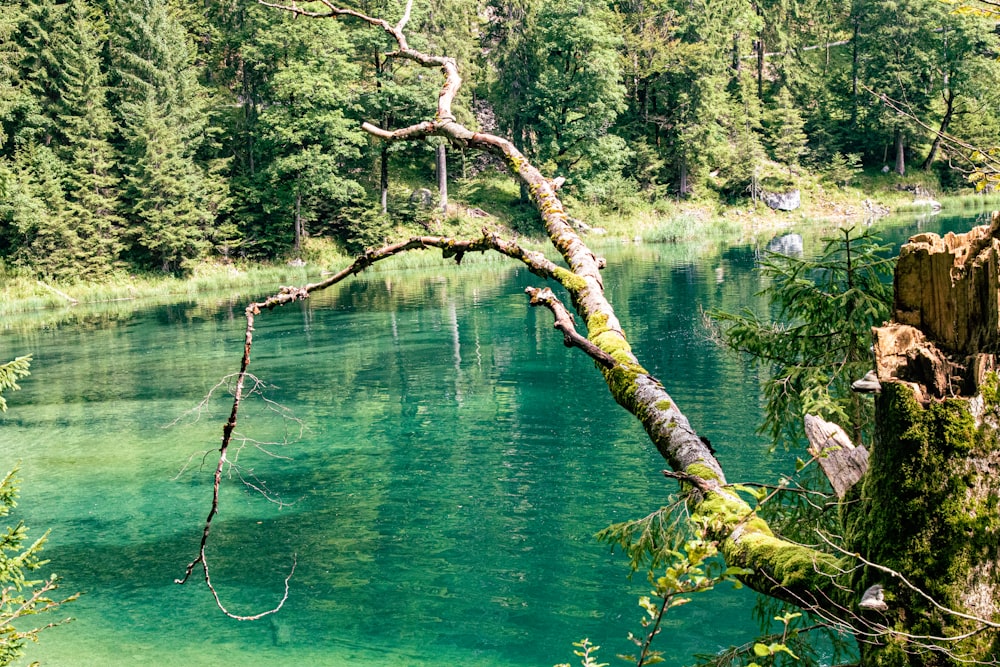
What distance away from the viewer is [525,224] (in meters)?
53.1

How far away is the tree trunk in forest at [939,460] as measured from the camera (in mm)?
2594

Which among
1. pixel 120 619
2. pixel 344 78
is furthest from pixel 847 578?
pixel 344 78

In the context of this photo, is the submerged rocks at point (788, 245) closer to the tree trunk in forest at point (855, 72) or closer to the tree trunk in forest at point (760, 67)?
the tree trunk in forest at point (855, 72)

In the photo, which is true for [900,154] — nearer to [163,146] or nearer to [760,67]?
[760,67]

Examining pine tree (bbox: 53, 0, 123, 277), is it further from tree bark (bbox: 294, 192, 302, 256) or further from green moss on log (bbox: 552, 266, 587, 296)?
green moss on log (bbox: 552, 266, 587, 296)

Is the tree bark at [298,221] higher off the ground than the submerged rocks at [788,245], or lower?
higher

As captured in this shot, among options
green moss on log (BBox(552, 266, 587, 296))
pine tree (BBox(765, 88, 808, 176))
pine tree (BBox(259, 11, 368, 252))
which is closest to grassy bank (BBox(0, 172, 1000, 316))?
pine tree (BBox(765, 88, 808, 176))

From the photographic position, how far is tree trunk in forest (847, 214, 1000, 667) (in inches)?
102

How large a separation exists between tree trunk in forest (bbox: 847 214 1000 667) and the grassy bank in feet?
119

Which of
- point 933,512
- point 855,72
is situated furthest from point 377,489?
point 855,72

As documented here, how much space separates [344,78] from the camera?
1954 inches

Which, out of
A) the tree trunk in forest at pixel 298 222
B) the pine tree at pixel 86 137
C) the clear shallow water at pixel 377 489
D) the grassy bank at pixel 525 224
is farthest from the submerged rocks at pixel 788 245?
the pine tree at pixel 86 137

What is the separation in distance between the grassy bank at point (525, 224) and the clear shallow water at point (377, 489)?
15132 millimetres

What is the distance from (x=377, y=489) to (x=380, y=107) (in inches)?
1540
